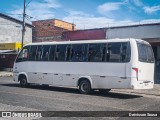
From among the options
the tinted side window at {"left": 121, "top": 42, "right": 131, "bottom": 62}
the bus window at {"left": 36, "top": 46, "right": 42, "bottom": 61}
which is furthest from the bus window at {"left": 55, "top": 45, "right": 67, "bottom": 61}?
the tinted side window at {"left": 121, "top": 42, "right": 131, "bottom": 62}

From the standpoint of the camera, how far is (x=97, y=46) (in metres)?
15.3

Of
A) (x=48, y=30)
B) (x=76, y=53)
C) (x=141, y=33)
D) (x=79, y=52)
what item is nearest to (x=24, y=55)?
(x=76, y=53)

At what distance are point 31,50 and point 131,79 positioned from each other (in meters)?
7.54

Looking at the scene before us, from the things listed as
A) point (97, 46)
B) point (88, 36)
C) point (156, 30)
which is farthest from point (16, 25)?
point (97, 46)

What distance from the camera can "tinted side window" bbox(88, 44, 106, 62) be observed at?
49.0ft

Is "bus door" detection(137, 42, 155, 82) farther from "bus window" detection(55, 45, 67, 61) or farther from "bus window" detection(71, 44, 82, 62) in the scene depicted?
"bus window" detection(55, 45, 67, 61)

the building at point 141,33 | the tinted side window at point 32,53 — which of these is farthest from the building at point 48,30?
the tinted side window at point 32,53

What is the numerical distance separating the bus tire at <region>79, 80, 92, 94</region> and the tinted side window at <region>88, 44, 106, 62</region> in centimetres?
130

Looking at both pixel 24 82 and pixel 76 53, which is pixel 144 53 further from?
pixel 24 82

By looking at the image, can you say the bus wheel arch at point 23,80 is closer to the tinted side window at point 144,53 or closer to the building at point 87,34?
the tinted side window at point 144,53

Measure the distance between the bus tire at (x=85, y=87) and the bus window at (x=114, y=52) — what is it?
189 centimetres

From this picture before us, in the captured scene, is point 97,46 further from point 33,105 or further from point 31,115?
point 31,115

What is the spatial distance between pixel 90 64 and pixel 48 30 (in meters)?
38.3

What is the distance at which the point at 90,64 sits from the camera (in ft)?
49.9
